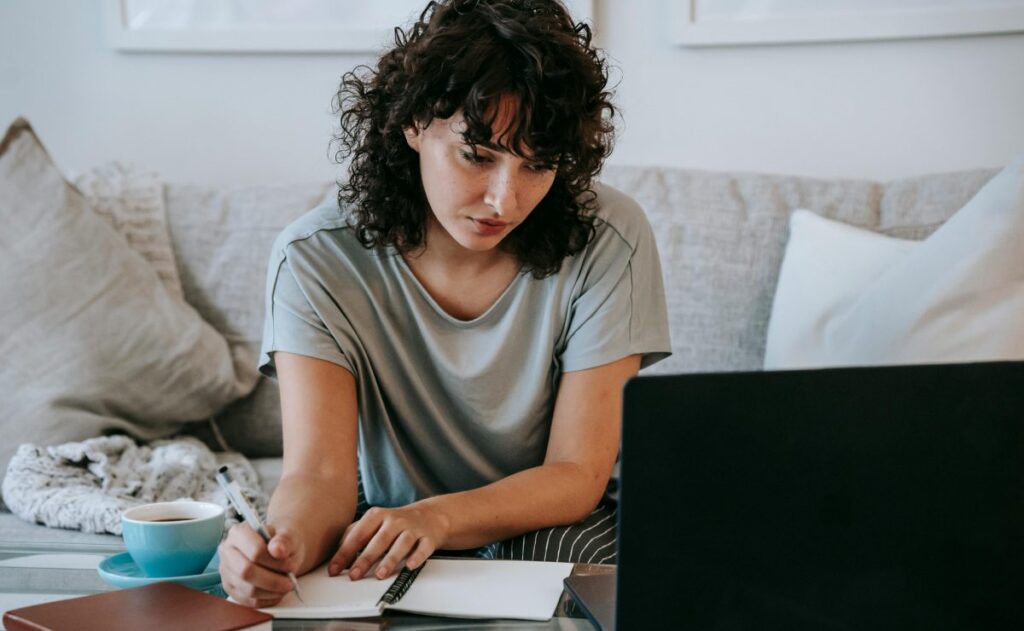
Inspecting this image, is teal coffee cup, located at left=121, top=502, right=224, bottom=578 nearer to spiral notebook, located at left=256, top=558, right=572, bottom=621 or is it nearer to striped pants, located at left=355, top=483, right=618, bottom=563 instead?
spiral notebook, located at left=256, top=558, right=572, bottom=621

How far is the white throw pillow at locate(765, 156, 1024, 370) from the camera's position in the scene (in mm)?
1526

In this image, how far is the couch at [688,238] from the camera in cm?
181

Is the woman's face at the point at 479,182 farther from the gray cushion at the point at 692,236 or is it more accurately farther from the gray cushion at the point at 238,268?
the gray cushion at the point at 238,268

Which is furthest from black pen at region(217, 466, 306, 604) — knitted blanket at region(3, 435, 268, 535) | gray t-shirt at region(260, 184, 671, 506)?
knitted blanket at region(3, 435, 268, 535)

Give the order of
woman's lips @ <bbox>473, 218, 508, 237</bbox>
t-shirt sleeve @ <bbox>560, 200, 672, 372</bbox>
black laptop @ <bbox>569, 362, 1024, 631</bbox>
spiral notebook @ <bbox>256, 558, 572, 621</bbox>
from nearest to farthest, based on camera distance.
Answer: black laptop @ <bbox>569, 362, 1024, 631</bbox>
spiral notebook @ <bbox>256, 558, 572, 621</bbox>
woman's lips @ <bbox>473, 218, 508, 237</bbox>
t-shirt sleeve @ <bbox>560, 200, 672, 372</bbox>

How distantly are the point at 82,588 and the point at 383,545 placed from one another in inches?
10.6

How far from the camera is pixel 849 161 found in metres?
2.10

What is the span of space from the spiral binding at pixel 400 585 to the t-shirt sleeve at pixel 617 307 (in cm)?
44

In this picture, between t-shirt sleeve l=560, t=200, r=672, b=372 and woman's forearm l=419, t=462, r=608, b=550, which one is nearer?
woman's forearm l=419, t=462, r=608, b=550

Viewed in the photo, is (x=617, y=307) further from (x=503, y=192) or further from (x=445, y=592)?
(x=445, y=592)

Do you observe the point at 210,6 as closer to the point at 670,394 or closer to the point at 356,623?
the point at 356,623

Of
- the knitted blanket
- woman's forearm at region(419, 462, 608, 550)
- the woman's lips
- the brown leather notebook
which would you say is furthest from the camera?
the knitted blanket

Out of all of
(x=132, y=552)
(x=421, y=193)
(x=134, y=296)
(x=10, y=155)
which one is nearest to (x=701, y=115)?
(x=421, y=193)

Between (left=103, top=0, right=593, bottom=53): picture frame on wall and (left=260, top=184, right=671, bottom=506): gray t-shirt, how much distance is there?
933 millimetres
